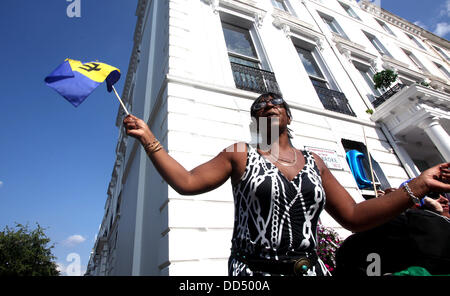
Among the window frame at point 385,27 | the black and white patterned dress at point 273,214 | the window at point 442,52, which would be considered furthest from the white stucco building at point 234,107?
the window at point 442,52

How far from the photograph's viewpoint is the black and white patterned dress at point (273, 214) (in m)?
1.06

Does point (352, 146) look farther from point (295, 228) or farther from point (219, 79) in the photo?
point (295, 228)

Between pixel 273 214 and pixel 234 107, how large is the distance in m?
4.38

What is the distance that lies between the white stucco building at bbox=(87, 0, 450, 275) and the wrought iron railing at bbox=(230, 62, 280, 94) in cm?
4

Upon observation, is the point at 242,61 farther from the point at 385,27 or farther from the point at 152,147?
the point at 385,27

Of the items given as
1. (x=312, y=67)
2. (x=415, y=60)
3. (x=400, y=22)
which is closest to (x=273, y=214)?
(x=312, y=67)

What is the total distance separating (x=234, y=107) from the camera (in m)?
5.28

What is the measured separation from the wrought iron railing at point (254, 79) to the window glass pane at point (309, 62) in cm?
301

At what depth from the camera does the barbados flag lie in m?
1.59

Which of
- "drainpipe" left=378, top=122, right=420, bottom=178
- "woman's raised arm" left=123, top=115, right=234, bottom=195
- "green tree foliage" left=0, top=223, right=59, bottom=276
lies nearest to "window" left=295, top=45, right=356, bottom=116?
"drainpipe" left=378, top=122, right=420, bottom=178

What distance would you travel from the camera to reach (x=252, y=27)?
8172 mm

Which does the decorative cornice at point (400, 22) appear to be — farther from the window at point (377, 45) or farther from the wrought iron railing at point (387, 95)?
the wrought iron railing at point (387, 95)

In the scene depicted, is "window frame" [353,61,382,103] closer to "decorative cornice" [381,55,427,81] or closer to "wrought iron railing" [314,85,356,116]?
"decorative cornice" [381,55,427,81]
